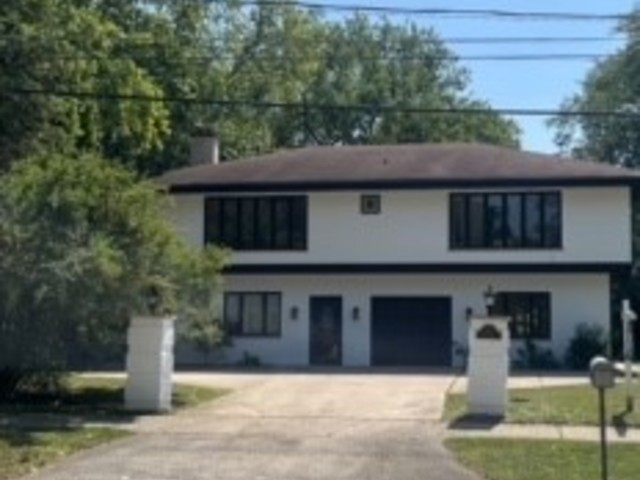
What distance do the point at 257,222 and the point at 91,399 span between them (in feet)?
53.5

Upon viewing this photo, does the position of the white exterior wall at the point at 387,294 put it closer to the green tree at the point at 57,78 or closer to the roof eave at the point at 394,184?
the roof eave at the point at 394,184

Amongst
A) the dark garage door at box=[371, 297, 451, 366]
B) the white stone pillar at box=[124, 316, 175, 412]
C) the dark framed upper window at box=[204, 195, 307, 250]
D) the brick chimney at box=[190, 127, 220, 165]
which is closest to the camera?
the white stone pillar at box=[124, 316, 175, 412]

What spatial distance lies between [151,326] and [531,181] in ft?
57.8

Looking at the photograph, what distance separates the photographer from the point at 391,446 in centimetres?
1872

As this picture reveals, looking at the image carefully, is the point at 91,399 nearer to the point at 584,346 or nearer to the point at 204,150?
the point at 584,346

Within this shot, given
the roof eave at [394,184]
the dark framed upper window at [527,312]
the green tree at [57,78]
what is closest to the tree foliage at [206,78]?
the green tree at [57,78]

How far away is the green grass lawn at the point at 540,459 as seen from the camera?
53.1ft

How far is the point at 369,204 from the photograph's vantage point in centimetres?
3991

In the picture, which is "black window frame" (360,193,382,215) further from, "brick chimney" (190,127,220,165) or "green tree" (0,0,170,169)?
"brick chimney" (190,127,220,165)

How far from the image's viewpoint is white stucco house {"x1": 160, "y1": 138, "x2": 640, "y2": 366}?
127 ft

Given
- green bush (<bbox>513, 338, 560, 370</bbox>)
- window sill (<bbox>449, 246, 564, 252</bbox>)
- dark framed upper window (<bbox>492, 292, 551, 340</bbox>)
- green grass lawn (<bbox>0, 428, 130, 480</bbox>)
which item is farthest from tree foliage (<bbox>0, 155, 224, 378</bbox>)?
dark framed upper window (<bbox>492, 292, 551, 340</bbox>)

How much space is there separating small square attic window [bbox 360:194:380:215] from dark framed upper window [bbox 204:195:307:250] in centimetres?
178

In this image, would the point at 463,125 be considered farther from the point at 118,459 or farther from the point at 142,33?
the point at 118,459

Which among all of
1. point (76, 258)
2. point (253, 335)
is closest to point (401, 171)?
point (253, 335)
